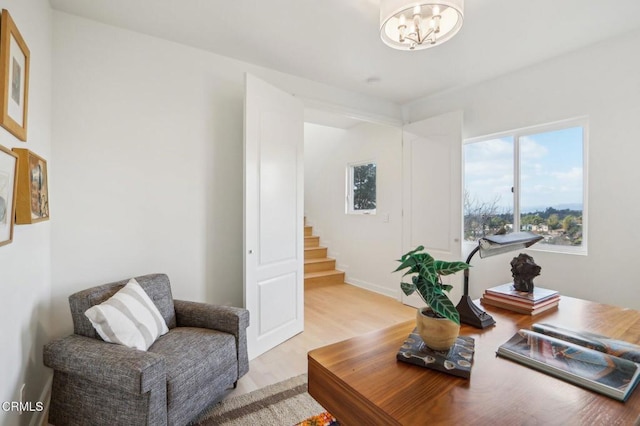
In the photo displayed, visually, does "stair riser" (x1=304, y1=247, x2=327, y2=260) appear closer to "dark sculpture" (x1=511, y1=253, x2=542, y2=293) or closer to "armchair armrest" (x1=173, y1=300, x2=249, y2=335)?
"armchair armrest" (x1=173, y1=300, x2=249, y2=335)

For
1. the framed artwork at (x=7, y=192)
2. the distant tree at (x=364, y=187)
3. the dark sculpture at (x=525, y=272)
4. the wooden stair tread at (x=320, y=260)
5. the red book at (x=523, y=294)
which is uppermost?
the distant tree at (x=364, y=187)

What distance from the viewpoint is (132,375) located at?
1.34 metres

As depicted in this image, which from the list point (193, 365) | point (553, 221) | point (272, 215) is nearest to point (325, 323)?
point (272, 215)

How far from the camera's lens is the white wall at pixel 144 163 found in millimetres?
2066

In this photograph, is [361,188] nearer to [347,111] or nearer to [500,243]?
[347,111]

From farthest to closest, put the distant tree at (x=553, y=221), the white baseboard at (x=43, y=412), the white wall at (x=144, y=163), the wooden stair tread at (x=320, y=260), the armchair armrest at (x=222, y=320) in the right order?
the wooden stair tread at (x=320, y=260) < the distant tree at (x=553, y=221) < the white wall at (x=144, y=163) < the armchair armrest at (x=222, y=320) < the white baseboard at (x=43, y=412)

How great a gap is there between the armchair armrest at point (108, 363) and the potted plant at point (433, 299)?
48.4 inches

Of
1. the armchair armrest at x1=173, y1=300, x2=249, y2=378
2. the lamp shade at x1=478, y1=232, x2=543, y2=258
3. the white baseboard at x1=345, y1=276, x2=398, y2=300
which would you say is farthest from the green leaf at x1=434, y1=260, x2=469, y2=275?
the white baseboard at x1=345, y1=276, x2=398, y2=300

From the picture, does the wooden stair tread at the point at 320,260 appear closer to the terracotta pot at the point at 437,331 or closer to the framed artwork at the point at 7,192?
the framed artwork at the point at 7,192

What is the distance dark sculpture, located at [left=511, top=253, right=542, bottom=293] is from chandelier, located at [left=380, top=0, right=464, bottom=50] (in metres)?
1.28

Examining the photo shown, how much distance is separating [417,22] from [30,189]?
2164 mm

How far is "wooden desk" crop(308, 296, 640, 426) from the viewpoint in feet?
2.32

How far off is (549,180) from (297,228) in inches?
95.7

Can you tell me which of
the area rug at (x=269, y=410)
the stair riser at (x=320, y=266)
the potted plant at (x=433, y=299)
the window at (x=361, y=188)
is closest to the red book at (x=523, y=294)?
the potted plant at (x=433, y=299)
